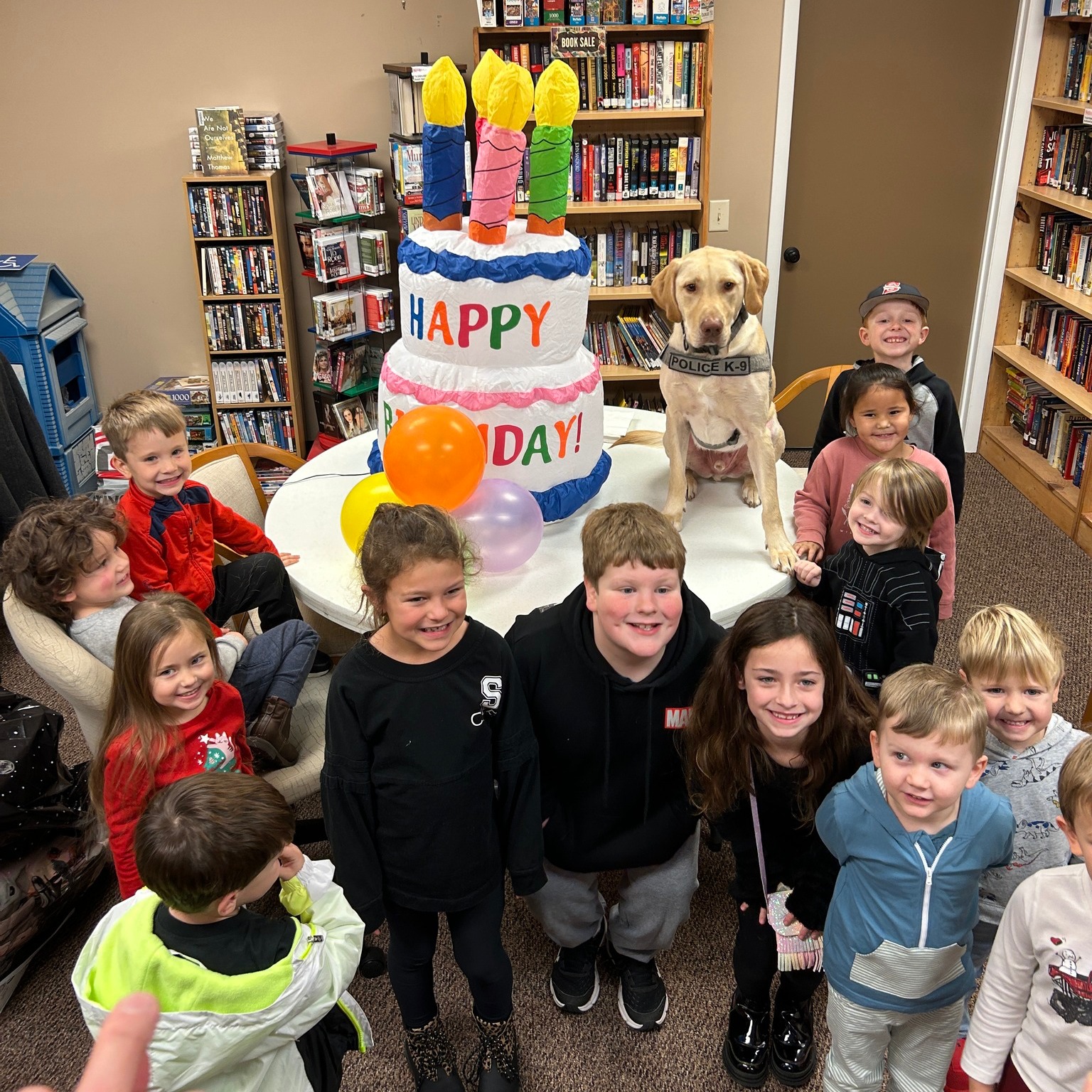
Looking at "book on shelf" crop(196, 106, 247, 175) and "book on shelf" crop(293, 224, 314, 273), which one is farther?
"book on shelf" crop(293, 224, 314, 273)

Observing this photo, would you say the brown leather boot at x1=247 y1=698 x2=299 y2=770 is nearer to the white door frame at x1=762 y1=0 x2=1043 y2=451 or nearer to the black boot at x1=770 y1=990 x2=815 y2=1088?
the black boot at x1=770 y1=990 x2=815 y2=1088

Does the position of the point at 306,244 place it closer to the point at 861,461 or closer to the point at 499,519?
the point at 499,519

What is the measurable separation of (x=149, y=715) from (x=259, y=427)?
3308 millimetres

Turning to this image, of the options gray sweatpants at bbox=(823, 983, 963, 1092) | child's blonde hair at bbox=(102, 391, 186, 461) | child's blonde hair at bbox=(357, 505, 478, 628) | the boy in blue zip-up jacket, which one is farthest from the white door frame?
gray sweatpants at bbox=(823, 983, 963, 1092)

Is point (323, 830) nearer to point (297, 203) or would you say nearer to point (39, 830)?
point (39, 830)

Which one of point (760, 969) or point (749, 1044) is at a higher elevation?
point (760, 969)

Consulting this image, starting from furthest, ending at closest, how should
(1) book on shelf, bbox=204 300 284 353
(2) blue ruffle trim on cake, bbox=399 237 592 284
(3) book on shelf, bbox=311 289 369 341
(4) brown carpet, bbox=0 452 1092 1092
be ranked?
1. (1) book on shelf, bbox=204 300 284 353
2. (3) book on shelf, bbox=311 289 369 341
3. (2) blue ruffle trim on cake, bbox=399 237 592 284
4. (4) brown carpet, bbox=0 452 1092 1092

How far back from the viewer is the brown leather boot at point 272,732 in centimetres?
216

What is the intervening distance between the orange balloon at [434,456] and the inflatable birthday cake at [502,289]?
0.20m

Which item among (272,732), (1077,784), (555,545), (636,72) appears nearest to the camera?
(1077,784)

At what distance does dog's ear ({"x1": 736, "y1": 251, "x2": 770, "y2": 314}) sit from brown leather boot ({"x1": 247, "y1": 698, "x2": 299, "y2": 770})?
1478 mm

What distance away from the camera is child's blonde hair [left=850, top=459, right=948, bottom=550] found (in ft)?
6.77

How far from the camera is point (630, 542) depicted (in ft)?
5.72

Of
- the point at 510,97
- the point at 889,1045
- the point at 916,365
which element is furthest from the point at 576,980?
the point at 510,97
